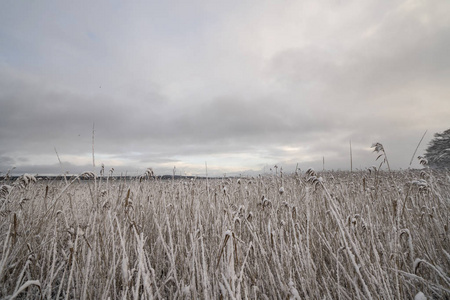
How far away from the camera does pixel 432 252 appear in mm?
3537

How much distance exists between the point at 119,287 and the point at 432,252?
4.61 m

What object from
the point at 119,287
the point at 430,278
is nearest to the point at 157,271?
the point at 119,287

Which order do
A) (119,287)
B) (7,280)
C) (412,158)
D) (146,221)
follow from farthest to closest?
(146,221), (412,158), (119,287), (7,280)

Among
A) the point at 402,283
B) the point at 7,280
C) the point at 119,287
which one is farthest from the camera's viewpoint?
the point at 119,287

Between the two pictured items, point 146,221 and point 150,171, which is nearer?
point 150,171

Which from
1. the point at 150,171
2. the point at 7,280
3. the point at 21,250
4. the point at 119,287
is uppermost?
the point at 150,171

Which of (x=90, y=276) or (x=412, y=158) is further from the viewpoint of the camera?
(x=412, y=158)

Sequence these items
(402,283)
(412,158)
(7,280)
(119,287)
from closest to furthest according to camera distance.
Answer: (402,283), (7,280), (119,287), (412,158)

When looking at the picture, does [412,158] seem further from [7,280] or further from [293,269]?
[7,280]

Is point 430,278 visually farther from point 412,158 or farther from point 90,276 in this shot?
point 90,276

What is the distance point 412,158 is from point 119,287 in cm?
478

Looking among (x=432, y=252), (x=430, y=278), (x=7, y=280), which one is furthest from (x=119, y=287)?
(x=432, y=252)

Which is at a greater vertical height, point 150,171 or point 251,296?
point 150,171

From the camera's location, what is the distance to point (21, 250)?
11.6ft
